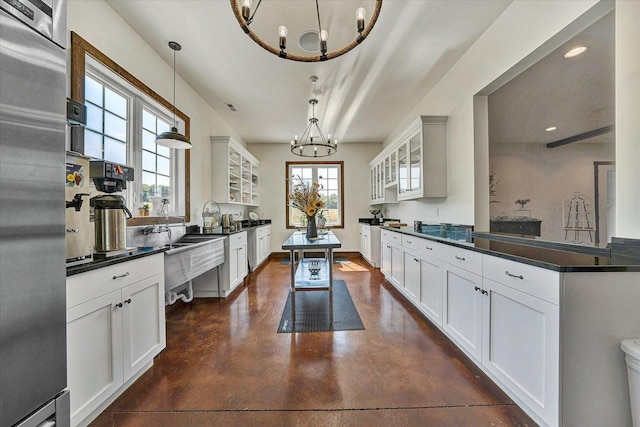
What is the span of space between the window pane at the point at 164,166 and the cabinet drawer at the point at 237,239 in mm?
1162

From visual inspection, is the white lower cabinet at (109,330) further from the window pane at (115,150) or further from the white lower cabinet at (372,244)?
the white lower cabinet at (372,244)

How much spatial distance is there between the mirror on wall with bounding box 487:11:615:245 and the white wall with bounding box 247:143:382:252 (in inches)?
152

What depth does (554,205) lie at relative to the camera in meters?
2.57

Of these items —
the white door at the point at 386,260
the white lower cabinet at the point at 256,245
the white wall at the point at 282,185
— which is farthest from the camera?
the white wall at the point at 282,185

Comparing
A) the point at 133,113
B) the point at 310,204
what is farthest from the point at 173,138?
the point at 310,204

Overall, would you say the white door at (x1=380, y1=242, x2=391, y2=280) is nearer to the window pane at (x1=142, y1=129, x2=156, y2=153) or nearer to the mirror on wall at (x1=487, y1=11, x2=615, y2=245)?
the mirror on wall at (x1=487, y1=11, x2=615, y2=245)

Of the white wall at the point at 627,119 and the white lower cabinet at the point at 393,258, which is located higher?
the white wall at the point at 627,119

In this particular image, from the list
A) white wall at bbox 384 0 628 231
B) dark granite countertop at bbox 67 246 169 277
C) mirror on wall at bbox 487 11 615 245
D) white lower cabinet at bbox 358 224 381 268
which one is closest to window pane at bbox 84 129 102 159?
dark granite countertop at bbox 67 246 169 277

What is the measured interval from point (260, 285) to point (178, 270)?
176 cm

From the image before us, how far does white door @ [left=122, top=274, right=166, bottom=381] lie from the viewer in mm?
1588

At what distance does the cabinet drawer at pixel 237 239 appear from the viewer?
3.56 metres

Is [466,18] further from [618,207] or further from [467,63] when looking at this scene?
[618,207]

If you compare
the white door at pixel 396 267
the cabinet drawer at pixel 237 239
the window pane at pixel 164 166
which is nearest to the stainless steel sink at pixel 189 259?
the cabinet drawer at pixel 237 239

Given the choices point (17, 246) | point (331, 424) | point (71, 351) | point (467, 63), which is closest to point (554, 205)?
point (467, 63)
